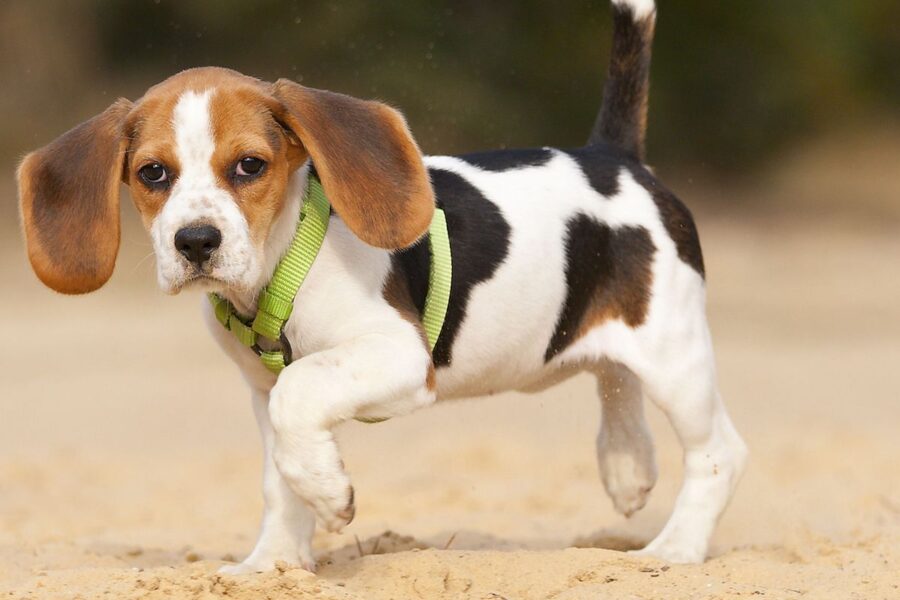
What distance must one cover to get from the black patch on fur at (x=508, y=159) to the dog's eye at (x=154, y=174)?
1.37 m

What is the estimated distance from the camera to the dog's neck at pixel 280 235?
15.7ft

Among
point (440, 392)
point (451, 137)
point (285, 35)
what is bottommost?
point (440, 392)

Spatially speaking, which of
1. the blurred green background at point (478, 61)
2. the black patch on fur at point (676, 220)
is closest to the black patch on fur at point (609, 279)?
the black patch on fur at point (676, 220)

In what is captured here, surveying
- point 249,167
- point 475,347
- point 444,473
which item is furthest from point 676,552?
point 444,473

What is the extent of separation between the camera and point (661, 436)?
9719 mm

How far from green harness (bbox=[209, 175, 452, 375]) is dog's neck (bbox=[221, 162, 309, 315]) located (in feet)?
0.06

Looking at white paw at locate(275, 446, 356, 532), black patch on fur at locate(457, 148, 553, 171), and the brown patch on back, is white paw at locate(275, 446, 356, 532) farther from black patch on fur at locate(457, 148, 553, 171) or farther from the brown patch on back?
black patch on fur at locate(457, 148, 553, 171)

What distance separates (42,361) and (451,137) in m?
7.43

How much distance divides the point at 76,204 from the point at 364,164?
0.89 m

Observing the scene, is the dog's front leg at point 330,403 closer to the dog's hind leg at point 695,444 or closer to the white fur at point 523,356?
the white fur at point 523,356

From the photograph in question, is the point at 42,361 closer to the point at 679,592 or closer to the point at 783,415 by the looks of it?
the point at 783,415

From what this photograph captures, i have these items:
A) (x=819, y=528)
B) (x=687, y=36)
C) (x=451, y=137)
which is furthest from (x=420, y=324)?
(x=687, y=36)

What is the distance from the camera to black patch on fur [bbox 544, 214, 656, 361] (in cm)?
561

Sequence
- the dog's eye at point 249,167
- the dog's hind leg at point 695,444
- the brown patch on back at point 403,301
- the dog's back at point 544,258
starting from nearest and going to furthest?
1. the dog's eye at point 249,167
2. the brown patch on back at point 403,301
3. the dog's back at point 544,258
4. the dog's hind leg at point 695,444
